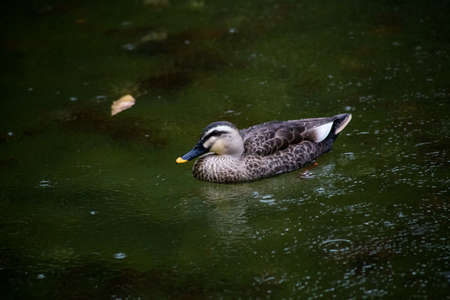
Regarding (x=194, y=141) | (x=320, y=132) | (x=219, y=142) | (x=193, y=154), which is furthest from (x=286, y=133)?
(x=194, y=141)

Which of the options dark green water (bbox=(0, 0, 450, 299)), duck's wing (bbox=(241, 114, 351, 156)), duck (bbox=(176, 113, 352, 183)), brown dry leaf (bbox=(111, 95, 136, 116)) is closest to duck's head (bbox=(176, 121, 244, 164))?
duck (bbox=(176, 113, 352, 183))

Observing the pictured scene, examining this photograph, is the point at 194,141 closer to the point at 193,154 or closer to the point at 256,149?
the point at 193,154

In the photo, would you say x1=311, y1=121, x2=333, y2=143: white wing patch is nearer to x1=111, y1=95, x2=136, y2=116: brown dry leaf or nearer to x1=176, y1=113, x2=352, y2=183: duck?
x1=176, y1=113, x2=352, y2=183: duck

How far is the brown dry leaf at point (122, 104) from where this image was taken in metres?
7.17

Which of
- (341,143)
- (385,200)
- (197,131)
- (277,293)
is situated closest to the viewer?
(277,293)

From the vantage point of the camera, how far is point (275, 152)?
578 cm

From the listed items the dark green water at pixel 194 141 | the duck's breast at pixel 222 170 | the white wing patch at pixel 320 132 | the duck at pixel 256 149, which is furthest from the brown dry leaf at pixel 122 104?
the white wing patch at pixel 320 132

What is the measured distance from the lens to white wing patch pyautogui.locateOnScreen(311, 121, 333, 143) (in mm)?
5879

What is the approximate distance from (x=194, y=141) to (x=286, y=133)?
1.06 meters

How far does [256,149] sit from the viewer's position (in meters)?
5.75

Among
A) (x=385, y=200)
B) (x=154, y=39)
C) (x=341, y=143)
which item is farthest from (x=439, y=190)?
(x=154, y=39)

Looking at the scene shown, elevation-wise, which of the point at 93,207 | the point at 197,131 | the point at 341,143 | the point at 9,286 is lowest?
the point at 9,286

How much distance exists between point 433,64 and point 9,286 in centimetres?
527

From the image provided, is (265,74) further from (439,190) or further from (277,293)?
(277,293)
